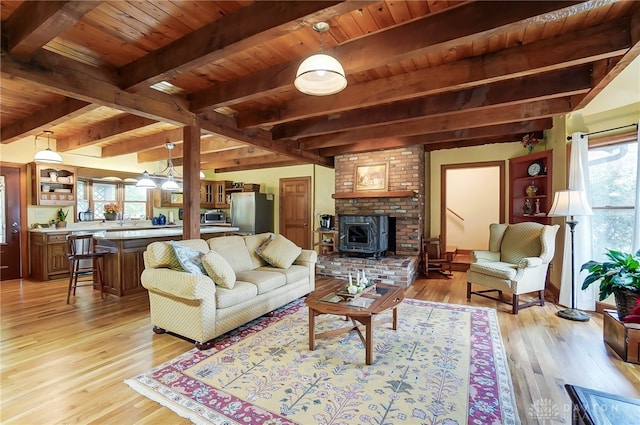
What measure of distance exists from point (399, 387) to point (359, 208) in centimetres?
426

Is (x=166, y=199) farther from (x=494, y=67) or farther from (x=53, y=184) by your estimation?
(x=494, y=67)

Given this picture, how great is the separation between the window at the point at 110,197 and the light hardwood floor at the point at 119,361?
2.88m

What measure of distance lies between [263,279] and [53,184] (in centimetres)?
520

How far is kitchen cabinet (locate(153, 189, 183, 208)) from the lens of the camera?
24.1ft

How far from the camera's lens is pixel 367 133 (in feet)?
16.1

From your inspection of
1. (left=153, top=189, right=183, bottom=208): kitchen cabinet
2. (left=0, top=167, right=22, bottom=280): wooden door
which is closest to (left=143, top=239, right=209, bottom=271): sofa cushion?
(left=0, top=167, right=22, bottom=280): wooden door

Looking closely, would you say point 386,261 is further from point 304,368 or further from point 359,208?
point 304,368

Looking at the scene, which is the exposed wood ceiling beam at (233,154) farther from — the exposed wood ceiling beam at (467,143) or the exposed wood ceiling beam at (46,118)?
the exposed wood ceiling beam at (467,143)

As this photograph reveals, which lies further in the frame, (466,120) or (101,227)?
(101,227)

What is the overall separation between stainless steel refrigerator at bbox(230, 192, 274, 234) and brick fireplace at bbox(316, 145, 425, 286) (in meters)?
2.41

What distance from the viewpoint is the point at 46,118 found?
12.2 feet

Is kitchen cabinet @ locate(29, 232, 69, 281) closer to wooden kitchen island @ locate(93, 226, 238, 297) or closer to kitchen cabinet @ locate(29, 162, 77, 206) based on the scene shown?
kitchen cabinet @ locate(29, 162, 77, 206)

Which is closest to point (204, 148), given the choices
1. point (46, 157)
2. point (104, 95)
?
point (46, 157)

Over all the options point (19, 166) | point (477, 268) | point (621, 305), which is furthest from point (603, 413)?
point (19, 166)
